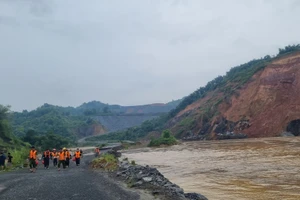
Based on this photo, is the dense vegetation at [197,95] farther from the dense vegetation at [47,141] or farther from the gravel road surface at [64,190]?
the gravel road surface at [64,190]

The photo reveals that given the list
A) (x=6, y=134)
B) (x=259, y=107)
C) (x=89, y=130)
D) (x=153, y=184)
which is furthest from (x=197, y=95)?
(x=153, y=184)

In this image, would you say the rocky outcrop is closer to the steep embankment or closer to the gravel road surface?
the gravel road surface

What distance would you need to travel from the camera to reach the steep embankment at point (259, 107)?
61.0 m

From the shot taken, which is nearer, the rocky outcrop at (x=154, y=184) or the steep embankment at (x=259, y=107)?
the rocky outcrop at (x=154, y=184)

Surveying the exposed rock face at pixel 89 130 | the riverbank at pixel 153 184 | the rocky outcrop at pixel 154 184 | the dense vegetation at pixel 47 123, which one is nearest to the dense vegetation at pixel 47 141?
the dense vegetation at pixel 47 123

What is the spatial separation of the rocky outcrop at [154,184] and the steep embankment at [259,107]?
4443 cm

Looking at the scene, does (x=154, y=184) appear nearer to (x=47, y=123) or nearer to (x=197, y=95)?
(x=197, y=95)

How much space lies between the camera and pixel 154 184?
15820 mm

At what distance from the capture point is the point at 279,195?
15.4m

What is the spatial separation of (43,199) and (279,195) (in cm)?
968

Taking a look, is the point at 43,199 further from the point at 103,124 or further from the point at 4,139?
the point at 103,124

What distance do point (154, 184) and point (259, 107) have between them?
5514 cm

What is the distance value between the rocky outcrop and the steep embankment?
44.4 m

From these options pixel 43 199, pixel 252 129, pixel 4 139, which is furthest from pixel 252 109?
pixel 43 199
